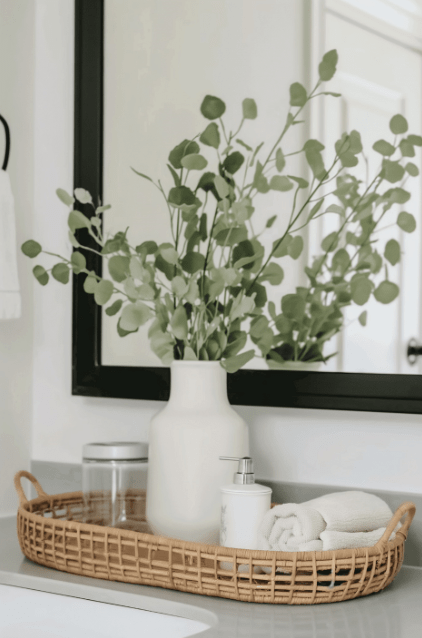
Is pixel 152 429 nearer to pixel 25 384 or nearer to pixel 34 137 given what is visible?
pixel 25 384

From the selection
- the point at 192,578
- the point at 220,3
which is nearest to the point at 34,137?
the point at 220,3

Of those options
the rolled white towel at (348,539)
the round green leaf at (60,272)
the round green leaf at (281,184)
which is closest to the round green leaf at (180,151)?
the round green leaf at (281,184)

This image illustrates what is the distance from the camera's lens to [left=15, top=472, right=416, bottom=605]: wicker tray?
888 millimetres

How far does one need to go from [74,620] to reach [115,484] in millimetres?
212

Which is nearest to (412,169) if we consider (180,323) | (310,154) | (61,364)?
(310,154)

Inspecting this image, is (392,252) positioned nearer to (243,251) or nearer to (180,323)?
(243,251)

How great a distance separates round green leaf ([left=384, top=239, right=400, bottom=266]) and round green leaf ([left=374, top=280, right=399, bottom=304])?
0.03m

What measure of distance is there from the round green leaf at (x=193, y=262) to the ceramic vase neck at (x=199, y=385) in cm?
14

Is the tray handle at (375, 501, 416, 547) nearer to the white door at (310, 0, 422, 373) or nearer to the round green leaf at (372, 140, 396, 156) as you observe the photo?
the white door at (310, 0, 422, 373)

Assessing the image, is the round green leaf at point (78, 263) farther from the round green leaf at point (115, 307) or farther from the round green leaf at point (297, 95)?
the round green leaf at point (297, 95)

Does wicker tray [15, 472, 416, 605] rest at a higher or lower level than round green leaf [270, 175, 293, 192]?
lower

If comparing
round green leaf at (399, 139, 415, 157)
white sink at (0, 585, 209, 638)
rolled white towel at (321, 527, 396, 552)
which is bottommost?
white sink at (0, 585, 209, 638)

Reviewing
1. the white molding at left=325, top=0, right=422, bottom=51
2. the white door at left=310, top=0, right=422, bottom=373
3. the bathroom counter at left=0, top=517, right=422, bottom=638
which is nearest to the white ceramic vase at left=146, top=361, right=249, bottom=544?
the bathroom counter at left=0, top=517, right=422, bottom=638

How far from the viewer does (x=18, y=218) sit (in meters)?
1.51
